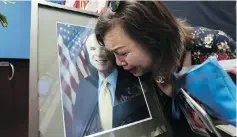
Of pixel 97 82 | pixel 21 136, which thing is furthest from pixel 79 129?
pixel 21 136

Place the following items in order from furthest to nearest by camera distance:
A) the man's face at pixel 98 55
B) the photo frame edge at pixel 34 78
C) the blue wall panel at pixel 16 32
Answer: the blue wall panel at pixel 16 32
the man's face at pixel 98 55
the photo frame edge at pixel 34 78

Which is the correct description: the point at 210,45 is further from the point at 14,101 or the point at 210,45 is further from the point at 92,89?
the point at 14,101

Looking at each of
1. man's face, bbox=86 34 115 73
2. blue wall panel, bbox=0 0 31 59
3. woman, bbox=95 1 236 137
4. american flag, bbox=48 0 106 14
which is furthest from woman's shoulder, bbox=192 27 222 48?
blue wall panel, bbox=0 0 31 59

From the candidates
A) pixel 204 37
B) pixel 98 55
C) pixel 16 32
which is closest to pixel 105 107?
pixel 98 55

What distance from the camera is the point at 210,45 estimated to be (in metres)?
0.71

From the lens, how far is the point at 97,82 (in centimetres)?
74

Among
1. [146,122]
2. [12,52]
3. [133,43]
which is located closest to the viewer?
[133,43]

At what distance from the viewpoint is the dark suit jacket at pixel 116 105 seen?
644mm

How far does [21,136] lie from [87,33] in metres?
0.72

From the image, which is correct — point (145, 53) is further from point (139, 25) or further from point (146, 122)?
point (146, 122)

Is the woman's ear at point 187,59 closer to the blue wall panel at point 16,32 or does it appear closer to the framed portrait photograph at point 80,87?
the framed portrait photograph at point 80,87

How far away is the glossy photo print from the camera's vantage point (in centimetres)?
64

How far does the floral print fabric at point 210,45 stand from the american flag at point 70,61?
0.35m

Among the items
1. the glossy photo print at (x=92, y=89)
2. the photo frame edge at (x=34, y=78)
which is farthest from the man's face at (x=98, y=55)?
the photo frame edge at (x=34, y=78)
